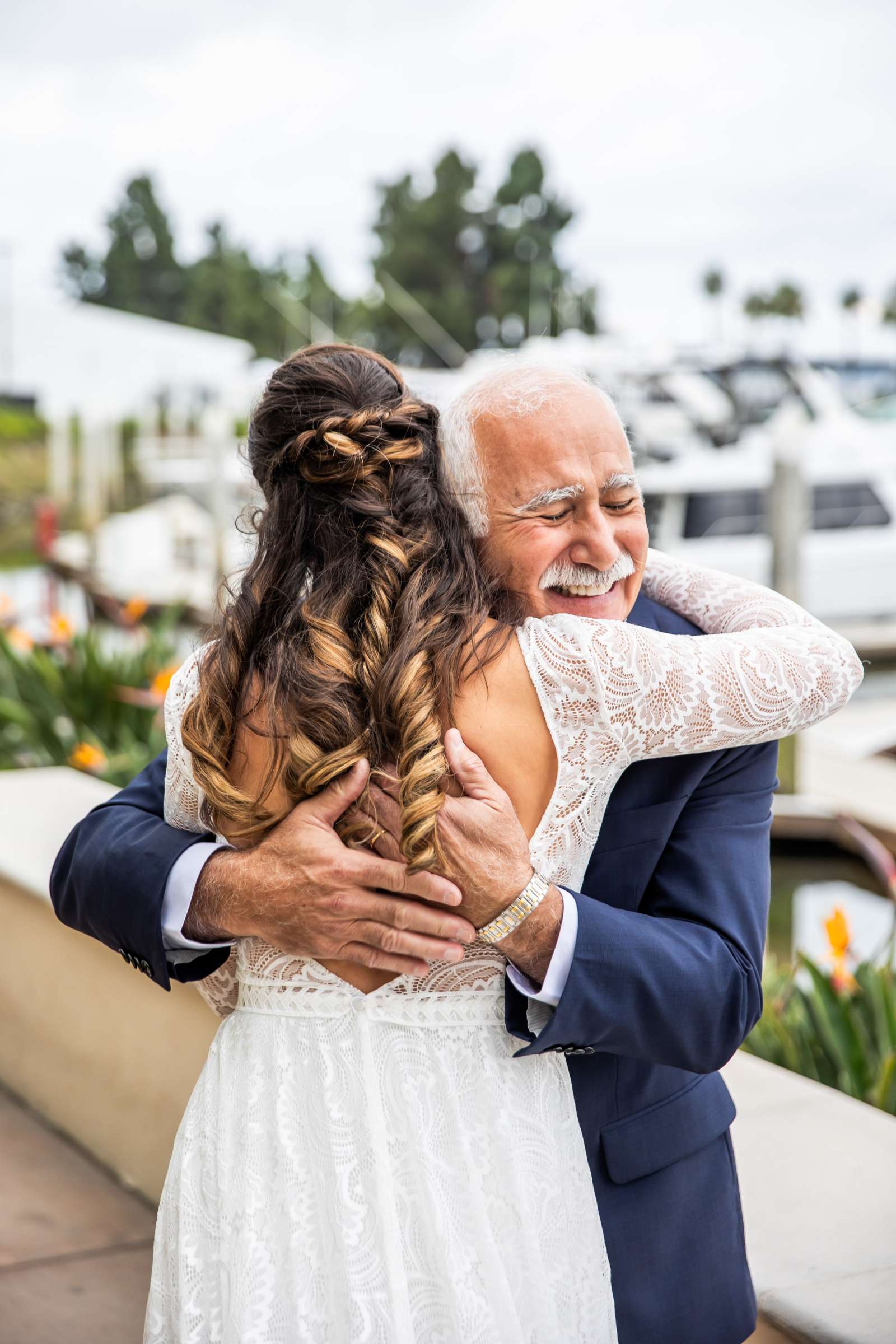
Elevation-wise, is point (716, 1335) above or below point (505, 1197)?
below

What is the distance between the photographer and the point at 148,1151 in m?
2.94

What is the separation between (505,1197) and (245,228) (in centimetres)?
6523

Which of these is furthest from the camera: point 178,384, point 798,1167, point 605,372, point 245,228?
point 245,228

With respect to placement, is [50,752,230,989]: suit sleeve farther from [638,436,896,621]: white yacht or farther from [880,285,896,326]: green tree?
[880,285,896,326]: green tree

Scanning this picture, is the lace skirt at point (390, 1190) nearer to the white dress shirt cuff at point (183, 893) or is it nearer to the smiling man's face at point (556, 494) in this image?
the white dress shirt cuff at point (183, 893)

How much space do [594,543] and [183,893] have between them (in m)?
0.65

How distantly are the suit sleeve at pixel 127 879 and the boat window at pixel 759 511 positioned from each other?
13099 millimetres

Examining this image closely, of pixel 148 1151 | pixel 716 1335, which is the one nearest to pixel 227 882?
pixel 716 1335

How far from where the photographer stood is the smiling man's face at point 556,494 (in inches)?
59.2

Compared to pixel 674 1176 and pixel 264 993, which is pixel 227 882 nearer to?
pixel 264 993

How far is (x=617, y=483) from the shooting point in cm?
Result: 152

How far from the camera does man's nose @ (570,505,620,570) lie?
4.97 ft

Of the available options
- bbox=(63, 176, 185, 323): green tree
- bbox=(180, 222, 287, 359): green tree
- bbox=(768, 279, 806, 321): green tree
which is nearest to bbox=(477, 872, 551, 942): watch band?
bbox=(180, 222, 287, 359): green tree

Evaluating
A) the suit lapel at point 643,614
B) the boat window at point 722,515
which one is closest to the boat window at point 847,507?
the boat window at point 722,515
